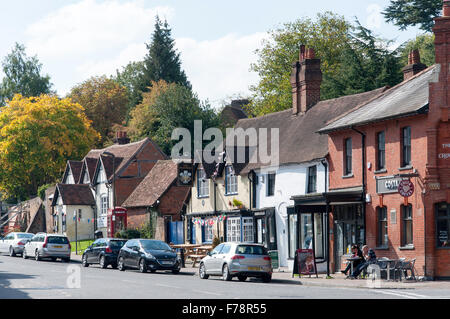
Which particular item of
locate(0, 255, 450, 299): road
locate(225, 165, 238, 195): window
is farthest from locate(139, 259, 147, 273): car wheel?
locate(225, 165, 238, 195): window

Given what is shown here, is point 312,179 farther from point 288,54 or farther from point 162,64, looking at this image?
point 162,64

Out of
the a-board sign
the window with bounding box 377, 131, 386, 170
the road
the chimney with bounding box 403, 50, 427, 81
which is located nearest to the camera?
the road

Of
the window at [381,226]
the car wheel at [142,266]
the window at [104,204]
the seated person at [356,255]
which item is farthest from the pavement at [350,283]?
the window at [104,204]

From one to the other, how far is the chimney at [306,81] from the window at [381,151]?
10.7 m

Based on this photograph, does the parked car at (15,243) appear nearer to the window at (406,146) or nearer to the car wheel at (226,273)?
the car wheel at (226,273)

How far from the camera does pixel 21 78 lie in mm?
99500

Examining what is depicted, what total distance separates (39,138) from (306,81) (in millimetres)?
43884

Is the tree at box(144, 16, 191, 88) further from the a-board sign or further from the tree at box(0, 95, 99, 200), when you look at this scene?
the a-board sign

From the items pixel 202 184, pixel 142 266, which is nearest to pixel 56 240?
pixel 202 184

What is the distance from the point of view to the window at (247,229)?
4503 centimetres

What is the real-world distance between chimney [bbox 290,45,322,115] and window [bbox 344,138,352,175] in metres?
8.53

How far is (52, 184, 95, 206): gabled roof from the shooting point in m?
71.3
